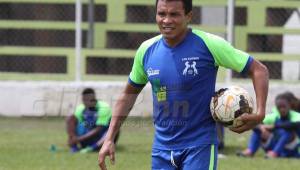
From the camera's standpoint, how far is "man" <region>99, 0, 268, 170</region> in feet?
18.8

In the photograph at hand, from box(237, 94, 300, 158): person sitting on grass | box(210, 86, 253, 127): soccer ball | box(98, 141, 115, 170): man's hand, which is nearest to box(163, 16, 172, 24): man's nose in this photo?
box(210, 86, 253, 127): soccer ball

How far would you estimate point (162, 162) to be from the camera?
5.84 m

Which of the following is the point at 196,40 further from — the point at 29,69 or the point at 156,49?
the point at 29,69

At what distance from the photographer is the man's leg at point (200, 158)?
18.7ft

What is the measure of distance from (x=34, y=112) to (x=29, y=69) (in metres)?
1.30

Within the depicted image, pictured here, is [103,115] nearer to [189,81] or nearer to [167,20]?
[189,81]

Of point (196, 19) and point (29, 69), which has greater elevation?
point (196, 19)

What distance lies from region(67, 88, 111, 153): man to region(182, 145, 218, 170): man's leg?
646 cm

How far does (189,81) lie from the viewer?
18.9 feet

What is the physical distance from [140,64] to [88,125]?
21.4 feet

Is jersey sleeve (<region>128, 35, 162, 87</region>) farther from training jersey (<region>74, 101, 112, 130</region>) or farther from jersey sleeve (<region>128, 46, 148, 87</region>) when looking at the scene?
training jersey (<region>74, 101, 112, 130</region>)

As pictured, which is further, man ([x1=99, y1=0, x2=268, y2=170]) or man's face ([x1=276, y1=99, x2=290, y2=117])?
man's face ([x1=276, y1=99, x2=290, y2=117])

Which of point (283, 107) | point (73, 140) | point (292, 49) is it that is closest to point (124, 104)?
point (73, 140)

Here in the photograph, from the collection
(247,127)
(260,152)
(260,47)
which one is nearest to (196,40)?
(247,127)
